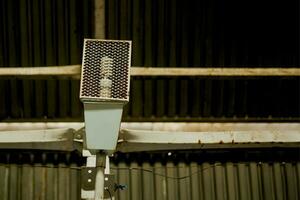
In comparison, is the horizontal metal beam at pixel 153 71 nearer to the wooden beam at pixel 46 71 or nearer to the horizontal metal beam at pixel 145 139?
the wooden beam at pixel 46 71

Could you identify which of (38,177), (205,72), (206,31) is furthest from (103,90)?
(38,177)

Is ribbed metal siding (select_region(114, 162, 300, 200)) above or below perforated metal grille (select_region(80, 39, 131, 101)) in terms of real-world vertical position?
below

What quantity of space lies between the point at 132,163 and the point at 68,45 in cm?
100

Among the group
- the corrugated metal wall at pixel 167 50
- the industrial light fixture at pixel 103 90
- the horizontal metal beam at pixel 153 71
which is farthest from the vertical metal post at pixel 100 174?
the corrugated metal wall at pixel 167 50

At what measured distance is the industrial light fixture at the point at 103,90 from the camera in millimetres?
1429

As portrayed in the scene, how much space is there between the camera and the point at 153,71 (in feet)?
6.91

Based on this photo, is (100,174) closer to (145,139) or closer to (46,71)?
(145,139)

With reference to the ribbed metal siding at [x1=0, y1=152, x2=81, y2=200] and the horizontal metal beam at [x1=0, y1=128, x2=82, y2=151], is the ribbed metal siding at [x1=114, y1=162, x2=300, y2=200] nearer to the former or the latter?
the ribbed metal siding at [x1=0, y1=152, x2=81, y2=200]

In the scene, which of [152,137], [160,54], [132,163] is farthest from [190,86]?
[152,137]

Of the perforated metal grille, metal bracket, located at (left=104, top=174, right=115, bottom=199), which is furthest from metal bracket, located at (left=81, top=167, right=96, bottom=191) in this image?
the perforated metal grille

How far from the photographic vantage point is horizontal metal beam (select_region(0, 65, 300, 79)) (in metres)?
2.07

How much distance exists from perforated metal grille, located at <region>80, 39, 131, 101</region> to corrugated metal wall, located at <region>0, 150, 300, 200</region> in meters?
1.46

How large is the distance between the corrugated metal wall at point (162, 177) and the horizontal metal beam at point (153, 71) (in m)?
0.90

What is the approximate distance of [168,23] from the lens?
8.86 feet
